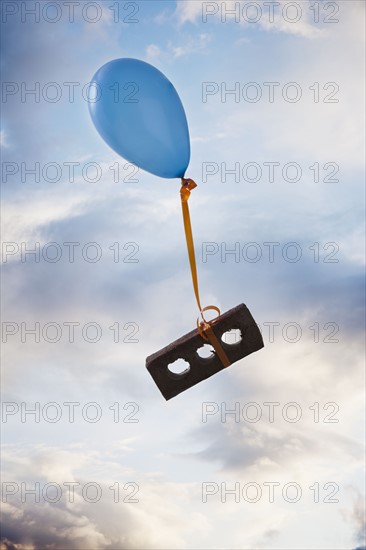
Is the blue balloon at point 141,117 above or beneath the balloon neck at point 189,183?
above

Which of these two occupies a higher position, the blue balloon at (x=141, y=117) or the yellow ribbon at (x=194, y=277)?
the blue balloon at (x=141, y=117)

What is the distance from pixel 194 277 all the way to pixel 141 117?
1624 mm

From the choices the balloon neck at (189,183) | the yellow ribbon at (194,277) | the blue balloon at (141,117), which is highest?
the blue balloon at (141,117)

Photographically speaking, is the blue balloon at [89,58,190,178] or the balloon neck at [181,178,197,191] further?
the balloon neck at [181,178,197,191]

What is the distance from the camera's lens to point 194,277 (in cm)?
937

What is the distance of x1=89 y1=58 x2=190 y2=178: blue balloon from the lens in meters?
9.29

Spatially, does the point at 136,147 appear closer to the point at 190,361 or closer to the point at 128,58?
the point at 128,58

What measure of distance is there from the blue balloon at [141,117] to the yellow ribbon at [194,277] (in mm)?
169

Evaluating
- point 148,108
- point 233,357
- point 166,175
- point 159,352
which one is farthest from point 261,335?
point 148,108

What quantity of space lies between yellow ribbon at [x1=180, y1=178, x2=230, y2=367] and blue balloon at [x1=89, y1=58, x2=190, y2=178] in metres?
0.17

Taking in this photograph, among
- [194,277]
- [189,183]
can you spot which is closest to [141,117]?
[189,183]

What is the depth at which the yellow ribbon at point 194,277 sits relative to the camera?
9.35 metres

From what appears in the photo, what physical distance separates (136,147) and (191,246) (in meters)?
1.09

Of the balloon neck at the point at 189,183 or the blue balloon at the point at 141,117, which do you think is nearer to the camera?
the blue balloon at the point at 141,117
